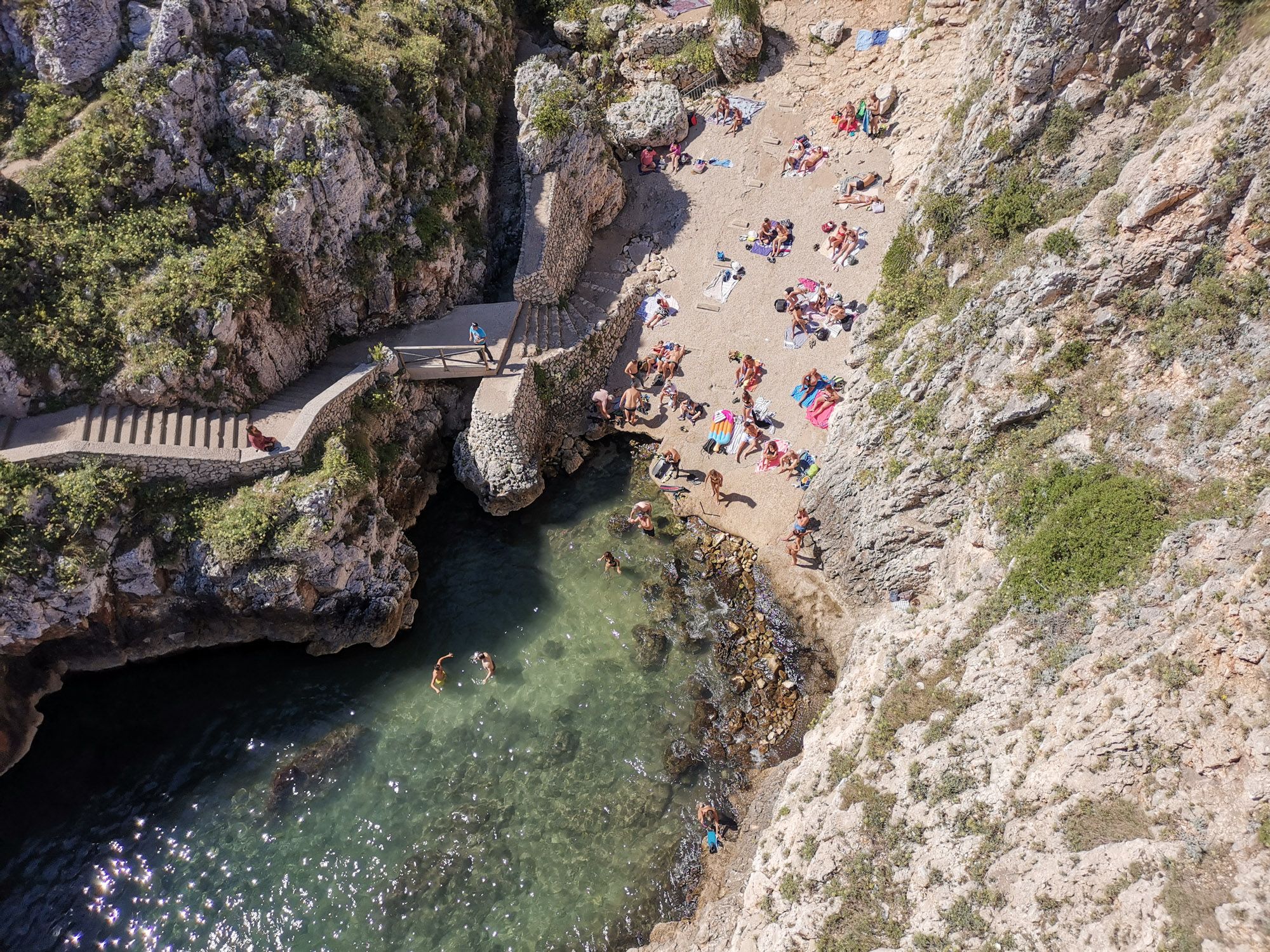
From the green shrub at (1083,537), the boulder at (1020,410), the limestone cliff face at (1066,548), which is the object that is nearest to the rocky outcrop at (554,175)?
the limestone cliff face at (1066,548)

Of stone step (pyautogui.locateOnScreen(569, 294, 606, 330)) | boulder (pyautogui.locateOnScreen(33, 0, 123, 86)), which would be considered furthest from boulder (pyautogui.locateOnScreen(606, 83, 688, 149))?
boulder (pyautogui.locateOnScreen(33, 0, 123, 86))

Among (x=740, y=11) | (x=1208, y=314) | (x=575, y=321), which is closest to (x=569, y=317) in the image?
(x=575, y=321)

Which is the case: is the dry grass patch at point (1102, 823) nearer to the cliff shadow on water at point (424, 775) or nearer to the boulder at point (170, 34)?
the cliff shadow on water at point (424, 775)

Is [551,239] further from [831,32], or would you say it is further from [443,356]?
[831,32]

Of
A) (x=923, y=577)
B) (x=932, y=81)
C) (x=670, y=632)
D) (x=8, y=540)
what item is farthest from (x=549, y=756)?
(x=932, y=81)

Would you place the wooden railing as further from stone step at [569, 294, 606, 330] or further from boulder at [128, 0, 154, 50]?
boulder at [128, 0, 154, 50]

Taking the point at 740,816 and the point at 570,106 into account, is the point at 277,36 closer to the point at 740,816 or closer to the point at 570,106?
the point at 570,106
